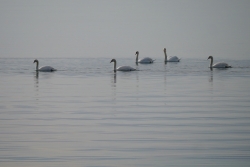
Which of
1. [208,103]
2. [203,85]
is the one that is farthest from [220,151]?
[203,85]

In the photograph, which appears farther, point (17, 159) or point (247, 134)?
point (247, 134)

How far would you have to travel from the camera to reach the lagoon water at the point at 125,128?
11.2 metres

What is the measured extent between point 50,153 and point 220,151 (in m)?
3.23

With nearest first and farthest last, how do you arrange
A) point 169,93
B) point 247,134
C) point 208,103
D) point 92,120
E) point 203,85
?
point 247,134 < point 92,120 < point 208,103 < point 169,93 < point 203,85

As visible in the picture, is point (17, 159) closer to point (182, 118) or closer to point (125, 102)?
point (182, 118)

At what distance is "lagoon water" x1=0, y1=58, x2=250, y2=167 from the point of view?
11156mm

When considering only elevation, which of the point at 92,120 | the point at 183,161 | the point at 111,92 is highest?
the point at 111,92

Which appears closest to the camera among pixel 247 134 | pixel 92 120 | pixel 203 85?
pixel 247 134

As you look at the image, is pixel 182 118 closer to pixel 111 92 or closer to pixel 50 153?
pixel 50 153

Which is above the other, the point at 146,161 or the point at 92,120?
the point at 92,120

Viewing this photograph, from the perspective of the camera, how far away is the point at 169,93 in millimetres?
23672

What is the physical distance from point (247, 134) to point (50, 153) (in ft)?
14.7

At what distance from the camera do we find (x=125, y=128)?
→ 1435 centimetres

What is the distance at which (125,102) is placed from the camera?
2028 centimetres
